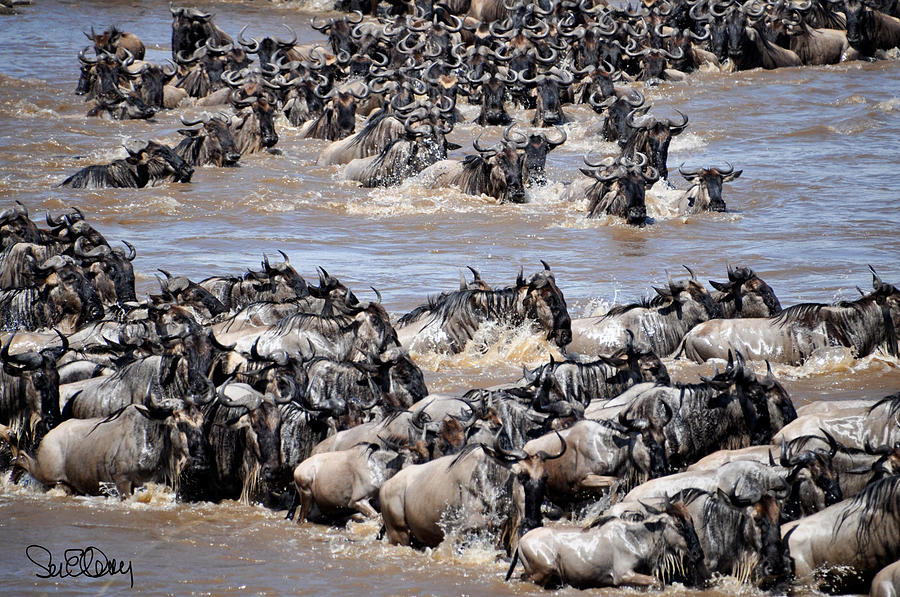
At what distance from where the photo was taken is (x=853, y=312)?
1047cm

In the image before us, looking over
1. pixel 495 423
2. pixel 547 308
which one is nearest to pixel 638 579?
pixel 495 423

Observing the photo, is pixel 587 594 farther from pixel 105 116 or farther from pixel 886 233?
pixel 105 116

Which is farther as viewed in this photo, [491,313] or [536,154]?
[536,154]

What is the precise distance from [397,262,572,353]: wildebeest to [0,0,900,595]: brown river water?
20cm

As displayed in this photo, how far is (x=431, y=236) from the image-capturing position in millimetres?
16312

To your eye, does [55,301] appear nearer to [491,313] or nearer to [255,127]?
[491,313]

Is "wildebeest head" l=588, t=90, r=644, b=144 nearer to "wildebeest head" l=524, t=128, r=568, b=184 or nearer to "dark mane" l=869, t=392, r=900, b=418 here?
"wildebeest head" l=524, t=128, r=568, b=184

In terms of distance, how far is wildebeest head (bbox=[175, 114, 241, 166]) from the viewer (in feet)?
66.3

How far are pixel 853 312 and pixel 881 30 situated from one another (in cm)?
2102

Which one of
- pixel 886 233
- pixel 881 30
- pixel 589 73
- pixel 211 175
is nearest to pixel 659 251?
pixel 886 233

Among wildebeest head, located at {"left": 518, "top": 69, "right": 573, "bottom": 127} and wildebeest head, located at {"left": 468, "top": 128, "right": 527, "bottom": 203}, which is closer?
wildebeest head, located at {"left": 468, "top": 128, "right": 527, "bottom": 203}

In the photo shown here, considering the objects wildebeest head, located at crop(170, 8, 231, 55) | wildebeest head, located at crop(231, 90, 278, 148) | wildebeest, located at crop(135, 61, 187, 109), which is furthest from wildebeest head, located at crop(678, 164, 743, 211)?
wildebeest head, located at crop(170, 8, 231, 55)

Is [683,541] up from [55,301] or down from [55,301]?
up

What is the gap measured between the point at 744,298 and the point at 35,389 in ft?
21.0
